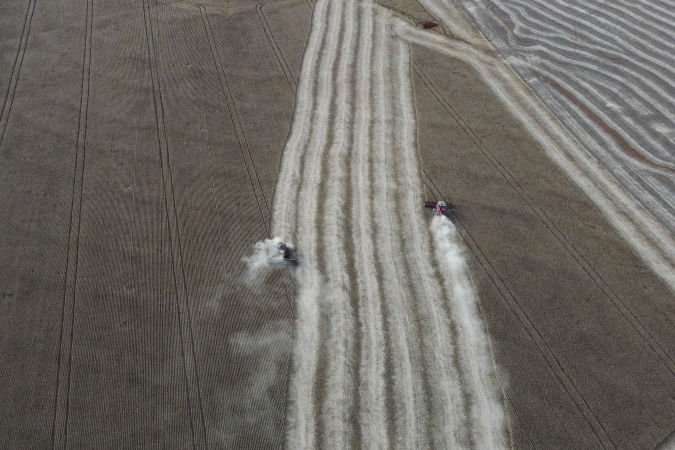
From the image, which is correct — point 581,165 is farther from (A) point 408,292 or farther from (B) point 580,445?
(B) point 580,445

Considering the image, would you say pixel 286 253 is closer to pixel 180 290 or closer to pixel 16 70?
pixel 180 290

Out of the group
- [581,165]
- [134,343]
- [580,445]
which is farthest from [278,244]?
[581,165]

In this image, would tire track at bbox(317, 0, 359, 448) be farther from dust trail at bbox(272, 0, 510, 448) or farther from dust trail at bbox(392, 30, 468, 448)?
dust trail at bbox(392, 30, 468, 448)

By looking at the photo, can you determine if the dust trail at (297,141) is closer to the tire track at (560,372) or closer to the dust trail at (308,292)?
the dust trail at (308,292)

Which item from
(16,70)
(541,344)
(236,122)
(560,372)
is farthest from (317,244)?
(16,70)

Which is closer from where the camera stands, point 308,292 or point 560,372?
point 560,372
